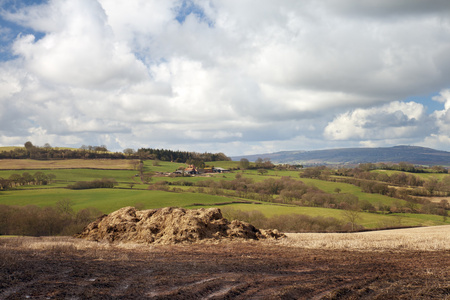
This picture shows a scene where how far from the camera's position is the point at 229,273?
13953mm

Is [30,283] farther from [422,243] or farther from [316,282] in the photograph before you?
[422,243]

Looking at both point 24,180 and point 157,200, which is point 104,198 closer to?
point 157,200

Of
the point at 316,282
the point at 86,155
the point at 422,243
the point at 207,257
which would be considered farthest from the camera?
the point at 86,155

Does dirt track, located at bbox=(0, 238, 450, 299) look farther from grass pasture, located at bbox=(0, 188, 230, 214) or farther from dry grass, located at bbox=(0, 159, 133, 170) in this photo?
dry grass, located at bbox=(0, 159, 133, 170)

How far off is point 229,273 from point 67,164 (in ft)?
453

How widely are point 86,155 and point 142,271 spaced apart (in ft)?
513

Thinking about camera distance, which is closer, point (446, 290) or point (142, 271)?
point (446, 290)

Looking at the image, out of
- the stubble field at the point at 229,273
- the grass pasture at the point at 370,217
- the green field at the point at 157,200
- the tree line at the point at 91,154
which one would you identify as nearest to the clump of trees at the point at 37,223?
the green field at the point at 157,200

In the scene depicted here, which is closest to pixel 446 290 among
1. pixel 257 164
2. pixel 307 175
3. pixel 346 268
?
pixel 346 268

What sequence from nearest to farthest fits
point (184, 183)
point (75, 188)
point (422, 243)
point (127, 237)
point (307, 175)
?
1. point (422, 243)
2. point (127, 237)
3. point (75, 188)
4. point (184, 183)
5. point (307, 175)

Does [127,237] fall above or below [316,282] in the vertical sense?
below

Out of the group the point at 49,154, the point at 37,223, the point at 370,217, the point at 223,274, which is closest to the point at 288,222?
the point at 370,217

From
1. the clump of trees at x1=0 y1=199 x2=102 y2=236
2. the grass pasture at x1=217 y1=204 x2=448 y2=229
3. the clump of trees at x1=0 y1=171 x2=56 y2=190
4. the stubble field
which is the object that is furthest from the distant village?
the stubble field

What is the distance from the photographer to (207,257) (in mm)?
18297
